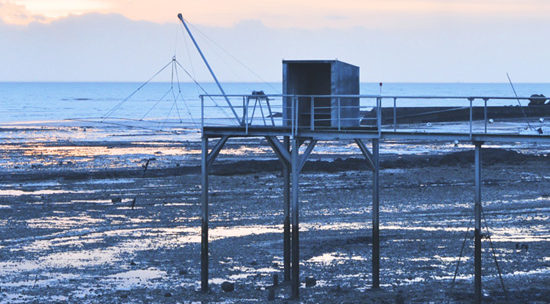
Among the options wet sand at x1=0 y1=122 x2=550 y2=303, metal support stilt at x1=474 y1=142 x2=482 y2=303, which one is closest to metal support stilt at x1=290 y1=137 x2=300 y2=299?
wet sand at x1=0 y1=122 x2=550 y2=303

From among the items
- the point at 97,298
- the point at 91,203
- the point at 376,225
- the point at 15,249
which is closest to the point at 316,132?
the point at 376,225

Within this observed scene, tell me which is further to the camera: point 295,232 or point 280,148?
point 280,148

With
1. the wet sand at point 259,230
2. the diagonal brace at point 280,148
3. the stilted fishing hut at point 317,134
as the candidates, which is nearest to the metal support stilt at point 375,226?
the stilted fishing hut at point 317,134

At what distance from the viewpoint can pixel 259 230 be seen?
110 ft

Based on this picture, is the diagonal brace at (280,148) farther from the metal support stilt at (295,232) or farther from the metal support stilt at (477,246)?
the metal support stilt at (477,246)

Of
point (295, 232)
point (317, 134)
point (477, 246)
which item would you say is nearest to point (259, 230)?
point (295, 232)

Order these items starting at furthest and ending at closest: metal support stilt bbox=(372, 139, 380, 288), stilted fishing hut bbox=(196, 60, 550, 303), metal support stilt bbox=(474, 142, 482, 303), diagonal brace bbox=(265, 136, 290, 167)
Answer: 1. diagonal brace bbox=(265, 136, 290, 167)
2. metal support stilt bbox=(372, 139, 380, 288)
3. stilted fishing hut bbox=(196, 60, 550, 303)
4. metal support stilt bbox=(474, 142, 482, 303)

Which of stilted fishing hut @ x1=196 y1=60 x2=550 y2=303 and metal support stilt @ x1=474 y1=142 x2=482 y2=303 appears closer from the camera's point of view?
metal support stilt @ x1=474 y1=142 x2=482 y2=303

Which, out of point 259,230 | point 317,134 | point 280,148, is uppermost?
point 317,134

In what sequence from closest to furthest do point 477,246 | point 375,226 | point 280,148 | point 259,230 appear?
1. point 477,246
2. point 280,148
3. point 375,226
4. point 259,230

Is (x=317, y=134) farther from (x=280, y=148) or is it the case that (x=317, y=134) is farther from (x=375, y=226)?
(x=375, y=226)

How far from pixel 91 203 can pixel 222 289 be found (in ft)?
60.2

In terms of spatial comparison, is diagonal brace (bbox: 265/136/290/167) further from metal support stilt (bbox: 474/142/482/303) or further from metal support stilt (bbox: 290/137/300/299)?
metal support stilt (bbox: 474/142/482/303)

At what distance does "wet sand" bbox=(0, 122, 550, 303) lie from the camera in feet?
80.2
